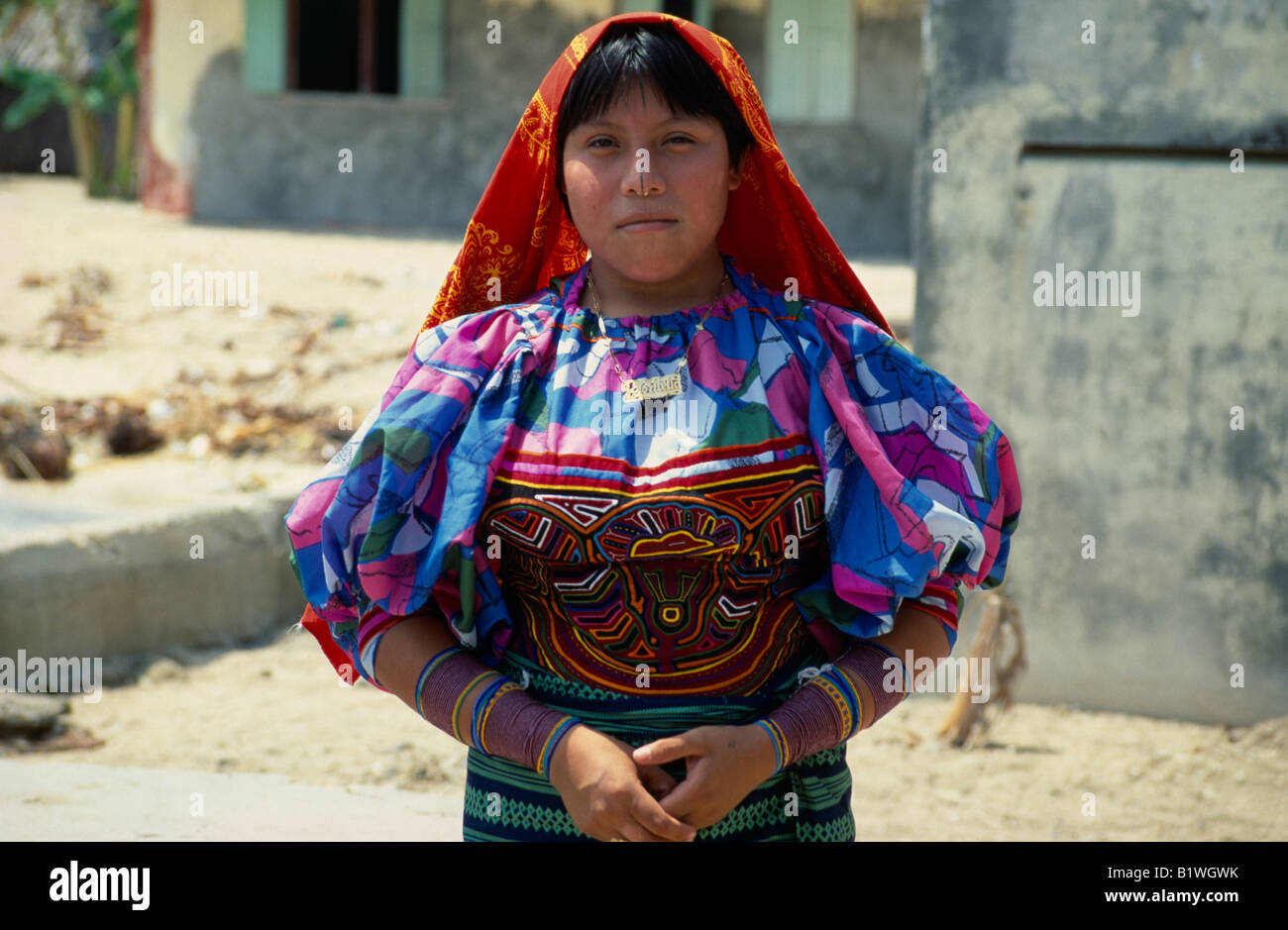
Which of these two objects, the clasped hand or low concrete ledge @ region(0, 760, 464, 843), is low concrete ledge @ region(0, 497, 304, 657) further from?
the clasped hand

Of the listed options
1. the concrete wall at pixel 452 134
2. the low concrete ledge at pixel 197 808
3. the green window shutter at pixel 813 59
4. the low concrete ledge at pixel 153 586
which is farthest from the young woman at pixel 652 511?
the green window shutter at pixel 813 59

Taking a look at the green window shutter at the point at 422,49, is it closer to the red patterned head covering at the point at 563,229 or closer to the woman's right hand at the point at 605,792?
the red patterned head covering at the point at 563,229

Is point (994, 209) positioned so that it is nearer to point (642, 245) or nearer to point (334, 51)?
point (642, 245)

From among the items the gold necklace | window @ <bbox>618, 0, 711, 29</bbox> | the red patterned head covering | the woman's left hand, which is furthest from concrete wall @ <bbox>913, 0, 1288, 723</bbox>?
Answer: window @ <bbox>618, 0, 711, 29</bbox>

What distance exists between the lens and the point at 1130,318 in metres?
4.78

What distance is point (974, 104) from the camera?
4.78 meters

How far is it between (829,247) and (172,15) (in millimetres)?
12916

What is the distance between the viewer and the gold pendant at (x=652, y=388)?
172cm

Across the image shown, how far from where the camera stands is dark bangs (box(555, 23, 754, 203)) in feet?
5.81

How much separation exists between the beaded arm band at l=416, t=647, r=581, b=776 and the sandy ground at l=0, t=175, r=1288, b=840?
8.27 ft

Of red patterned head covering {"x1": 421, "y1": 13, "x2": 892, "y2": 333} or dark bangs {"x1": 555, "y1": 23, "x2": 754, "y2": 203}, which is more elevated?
dark bangs {"x1": 555, "y1": 23, "x2": 754, "y2": 203}

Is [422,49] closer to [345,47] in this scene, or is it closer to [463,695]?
[345,47]

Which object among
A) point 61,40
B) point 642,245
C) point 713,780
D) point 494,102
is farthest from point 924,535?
point 61,40

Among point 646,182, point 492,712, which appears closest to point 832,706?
point 492,712
